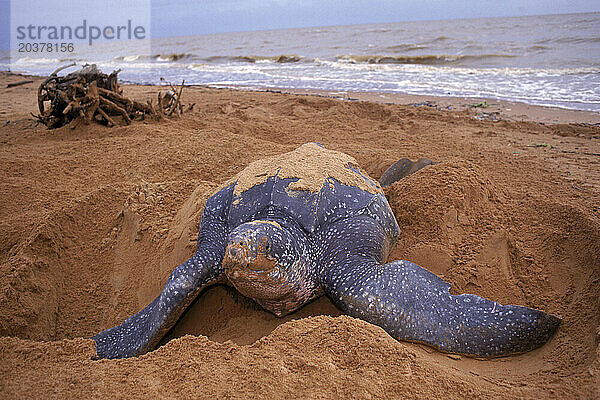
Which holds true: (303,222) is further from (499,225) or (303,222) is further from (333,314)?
(499,225)

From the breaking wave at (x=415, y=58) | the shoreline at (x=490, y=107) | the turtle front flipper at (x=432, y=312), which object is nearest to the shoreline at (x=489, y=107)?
the shoreline at (x=490, y=107)

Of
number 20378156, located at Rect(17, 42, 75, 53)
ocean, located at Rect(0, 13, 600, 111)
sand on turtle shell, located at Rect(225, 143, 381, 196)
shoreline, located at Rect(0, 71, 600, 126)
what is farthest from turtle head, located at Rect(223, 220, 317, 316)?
number 20378156, located at Rect(17, 42, 75, 53)

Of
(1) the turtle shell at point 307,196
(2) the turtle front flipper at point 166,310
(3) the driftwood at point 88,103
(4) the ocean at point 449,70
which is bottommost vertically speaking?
(2) the turtle front flipper at point 166,310

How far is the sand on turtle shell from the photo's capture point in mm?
2279

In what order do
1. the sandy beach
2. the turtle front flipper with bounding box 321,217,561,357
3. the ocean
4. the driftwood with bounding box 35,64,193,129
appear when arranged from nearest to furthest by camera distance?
the sandy beach < the turtle front flipper with bounding box 321,217,561,357 < the driftwood with bounding box 35,64,193,129 < the ocean

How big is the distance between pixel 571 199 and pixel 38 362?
354 cm

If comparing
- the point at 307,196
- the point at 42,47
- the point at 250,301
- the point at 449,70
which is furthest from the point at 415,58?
the point at 42,47

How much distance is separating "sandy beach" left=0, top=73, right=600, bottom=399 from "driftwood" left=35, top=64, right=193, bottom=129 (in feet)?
0.80

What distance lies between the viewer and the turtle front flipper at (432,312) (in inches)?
64.9

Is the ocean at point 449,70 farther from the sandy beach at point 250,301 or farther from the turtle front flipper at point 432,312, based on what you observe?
the turtle front flipper at point 432,312

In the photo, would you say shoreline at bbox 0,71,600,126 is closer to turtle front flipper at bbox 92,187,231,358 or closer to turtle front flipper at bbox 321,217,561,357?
turtle front flipper at bbox 321,217,561,357

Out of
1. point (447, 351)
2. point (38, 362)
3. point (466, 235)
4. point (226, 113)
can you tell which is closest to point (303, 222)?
point (447, 351)

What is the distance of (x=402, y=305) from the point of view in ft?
5.68

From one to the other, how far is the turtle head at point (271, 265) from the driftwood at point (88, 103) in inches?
162
